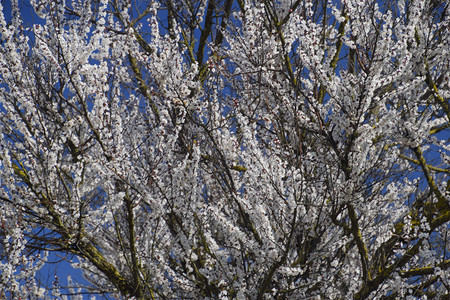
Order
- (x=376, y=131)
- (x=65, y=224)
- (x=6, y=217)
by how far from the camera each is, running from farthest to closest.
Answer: (x=6, y=217), (x=65, y=224), (x=376, y=131)

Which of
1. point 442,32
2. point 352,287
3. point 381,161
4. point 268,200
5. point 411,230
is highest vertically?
point 442,32

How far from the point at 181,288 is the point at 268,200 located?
175cm

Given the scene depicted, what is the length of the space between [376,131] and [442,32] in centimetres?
275

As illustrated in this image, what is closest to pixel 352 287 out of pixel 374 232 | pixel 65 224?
pixel 374 232

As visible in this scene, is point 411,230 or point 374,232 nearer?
point 411,230

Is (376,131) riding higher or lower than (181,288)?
higher

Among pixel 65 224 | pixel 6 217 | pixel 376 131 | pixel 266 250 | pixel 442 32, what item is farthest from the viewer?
pixel 442 32

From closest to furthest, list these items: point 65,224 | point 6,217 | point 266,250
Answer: point 266,250 < point 65,224 < point 6,217

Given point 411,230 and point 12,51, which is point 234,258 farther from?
point 12,51

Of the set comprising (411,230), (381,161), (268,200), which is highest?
(381,161)

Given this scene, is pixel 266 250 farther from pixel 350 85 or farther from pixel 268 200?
pixel 350 85

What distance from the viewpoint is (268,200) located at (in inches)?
169

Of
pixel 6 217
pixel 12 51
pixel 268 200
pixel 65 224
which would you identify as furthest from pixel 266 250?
pixel 12 51

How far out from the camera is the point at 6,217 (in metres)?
4.91
